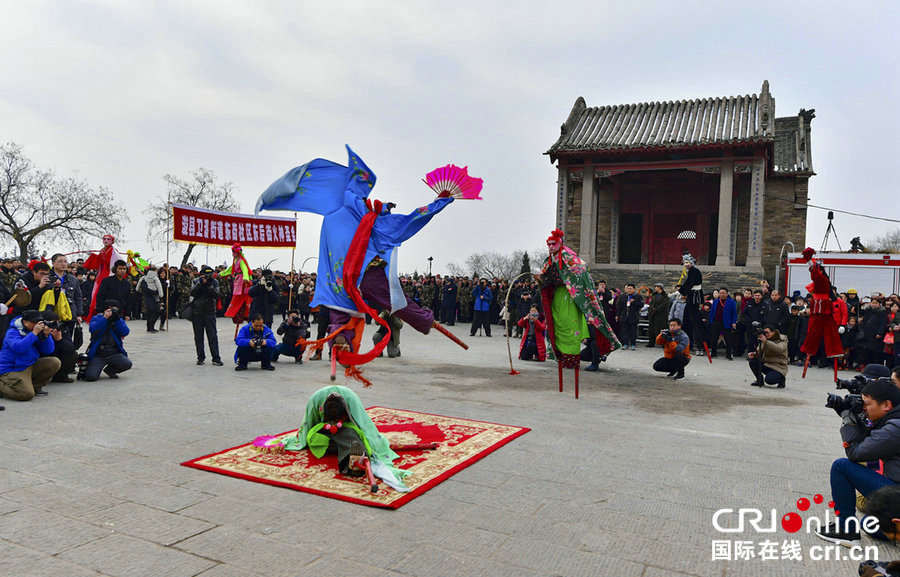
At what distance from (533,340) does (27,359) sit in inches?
323

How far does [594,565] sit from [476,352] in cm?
992

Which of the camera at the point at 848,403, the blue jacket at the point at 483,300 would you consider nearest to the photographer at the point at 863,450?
the camera at the point at 848,403

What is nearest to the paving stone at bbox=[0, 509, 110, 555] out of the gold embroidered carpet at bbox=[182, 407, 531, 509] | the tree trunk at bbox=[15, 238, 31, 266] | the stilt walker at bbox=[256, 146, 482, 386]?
the gold embroidered carpet at bbox=[182, 407, 531, 509]

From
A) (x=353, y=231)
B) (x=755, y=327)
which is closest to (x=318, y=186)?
(x=353, y=231)

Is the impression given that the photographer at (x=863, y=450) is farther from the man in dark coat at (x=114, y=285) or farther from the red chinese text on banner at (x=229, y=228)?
the red chinese text on banner at (x=229, y=228)

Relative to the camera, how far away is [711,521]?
3670 mm

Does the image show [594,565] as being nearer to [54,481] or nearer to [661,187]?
[54,481]

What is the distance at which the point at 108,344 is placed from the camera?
8336mm

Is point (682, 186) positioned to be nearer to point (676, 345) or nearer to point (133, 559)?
point (676, 345)

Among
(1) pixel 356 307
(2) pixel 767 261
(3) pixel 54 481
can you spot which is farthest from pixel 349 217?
(2) pixel 767 261

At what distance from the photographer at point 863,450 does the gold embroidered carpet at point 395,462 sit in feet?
8.01

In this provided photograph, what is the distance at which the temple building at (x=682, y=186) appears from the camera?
17016 millimetres

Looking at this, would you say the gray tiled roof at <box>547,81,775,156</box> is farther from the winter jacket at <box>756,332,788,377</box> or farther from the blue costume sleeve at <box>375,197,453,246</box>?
the blue costume sleeve at <box>375,197,453,246</box>

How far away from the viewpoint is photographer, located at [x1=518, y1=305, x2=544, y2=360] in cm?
1181
